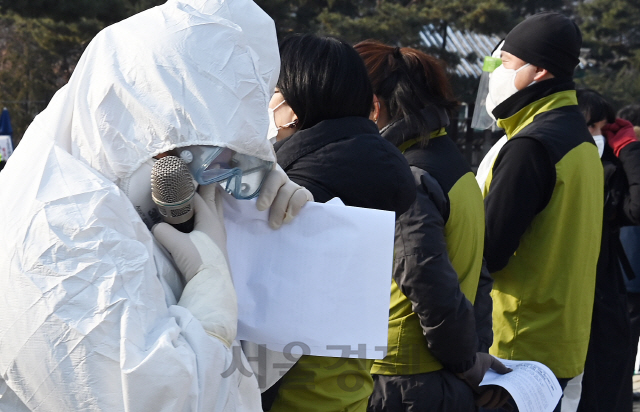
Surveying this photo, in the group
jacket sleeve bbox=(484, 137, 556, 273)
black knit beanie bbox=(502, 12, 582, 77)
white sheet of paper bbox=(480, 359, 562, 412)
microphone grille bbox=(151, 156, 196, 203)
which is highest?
microphone grille bbox=(151, 156, 196, 203)

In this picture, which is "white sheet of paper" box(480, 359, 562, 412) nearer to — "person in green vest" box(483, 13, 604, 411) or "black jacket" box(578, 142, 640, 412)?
"person in green vest" box(483, 13, 604, 411)

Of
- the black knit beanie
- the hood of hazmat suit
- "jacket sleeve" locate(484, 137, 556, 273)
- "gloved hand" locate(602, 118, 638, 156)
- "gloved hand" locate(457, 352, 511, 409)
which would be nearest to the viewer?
the hood of hazmat suit

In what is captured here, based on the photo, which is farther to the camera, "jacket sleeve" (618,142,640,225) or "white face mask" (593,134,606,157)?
"white face mask" (593,134,606,157)

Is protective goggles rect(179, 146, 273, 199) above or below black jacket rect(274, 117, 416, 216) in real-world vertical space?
above

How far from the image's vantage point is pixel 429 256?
2.08 metres

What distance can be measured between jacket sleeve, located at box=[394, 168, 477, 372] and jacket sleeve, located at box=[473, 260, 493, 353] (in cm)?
34

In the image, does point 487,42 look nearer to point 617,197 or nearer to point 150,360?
point 617,197

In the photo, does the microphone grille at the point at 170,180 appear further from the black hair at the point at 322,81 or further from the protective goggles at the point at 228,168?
the black hair at the point at 322,81

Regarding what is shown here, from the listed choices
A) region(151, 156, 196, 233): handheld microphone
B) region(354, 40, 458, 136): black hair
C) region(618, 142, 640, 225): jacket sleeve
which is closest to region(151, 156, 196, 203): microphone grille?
region(151, 156, 196, 233): handheld microphone

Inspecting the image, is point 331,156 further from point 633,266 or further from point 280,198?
point 633,266

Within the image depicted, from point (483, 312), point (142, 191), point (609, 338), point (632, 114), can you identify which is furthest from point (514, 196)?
point (632, 114)

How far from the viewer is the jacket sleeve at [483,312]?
250cm

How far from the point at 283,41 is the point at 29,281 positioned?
3.07 ft

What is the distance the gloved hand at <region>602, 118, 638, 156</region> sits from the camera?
4301 mm
